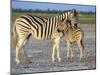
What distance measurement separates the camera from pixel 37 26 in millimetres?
2805

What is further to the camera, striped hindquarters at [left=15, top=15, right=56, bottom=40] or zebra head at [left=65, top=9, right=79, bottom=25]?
zebra head at [left=65, top=9, right=79, bottom=25]

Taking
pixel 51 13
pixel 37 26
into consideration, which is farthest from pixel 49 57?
pixel 51 13

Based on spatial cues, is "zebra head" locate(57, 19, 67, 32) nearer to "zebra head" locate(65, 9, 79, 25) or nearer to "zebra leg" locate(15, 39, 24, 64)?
"zebra head" locate(65, 9, 79, 25)

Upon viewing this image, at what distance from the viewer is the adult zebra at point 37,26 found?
271cm

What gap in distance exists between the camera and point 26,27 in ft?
9.09

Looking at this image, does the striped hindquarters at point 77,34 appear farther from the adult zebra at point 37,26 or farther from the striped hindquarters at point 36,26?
the striped hindquarters at point 36,26

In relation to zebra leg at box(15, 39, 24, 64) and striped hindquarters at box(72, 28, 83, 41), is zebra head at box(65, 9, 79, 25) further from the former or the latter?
zebra leg at box(15, 39, 24, 64)

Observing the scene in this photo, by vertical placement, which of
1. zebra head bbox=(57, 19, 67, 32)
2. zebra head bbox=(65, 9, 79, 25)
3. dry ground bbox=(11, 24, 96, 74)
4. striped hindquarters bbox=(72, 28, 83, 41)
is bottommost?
dry ground bbox=(11, 24, 96, 74)

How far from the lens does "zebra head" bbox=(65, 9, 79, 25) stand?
295 cm

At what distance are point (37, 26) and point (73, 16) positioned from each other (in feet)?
1.62

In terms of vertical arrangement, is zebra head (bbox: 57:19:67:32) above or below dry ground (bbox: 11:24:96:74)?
above

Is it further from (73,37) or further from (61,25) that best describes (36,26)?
(73,37)

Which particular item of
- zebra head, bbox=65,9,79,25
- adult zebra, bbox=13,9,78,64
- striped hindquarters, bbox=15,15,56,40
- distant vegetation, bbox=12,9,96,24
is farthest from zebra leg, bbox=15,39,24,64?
zebra head, bbox=65,9,79,25

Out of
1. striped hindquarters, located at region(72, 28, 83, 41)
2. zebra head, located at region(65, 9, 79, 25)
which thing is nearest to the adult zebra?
zebra head, located at region(65, 9, 79, 25)
